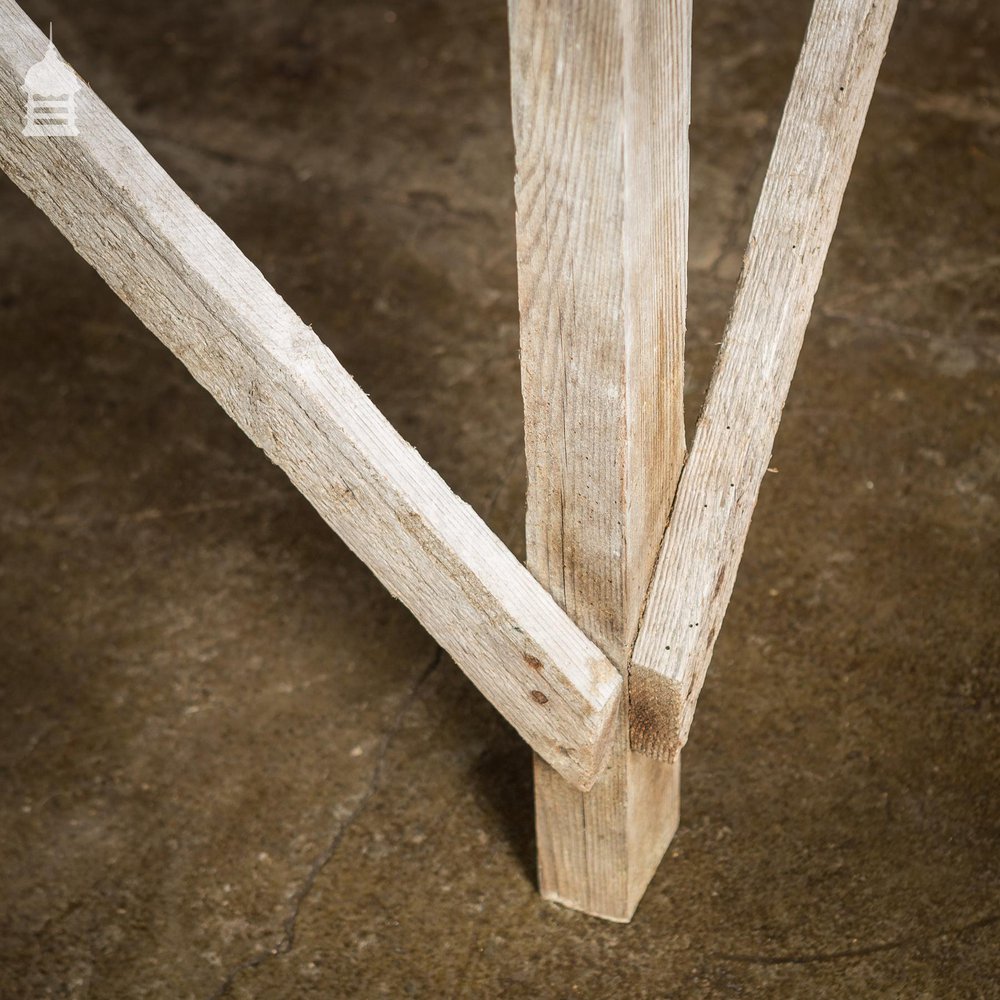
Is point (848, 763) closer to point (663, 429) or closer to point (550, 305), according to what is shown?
point (663, 429)

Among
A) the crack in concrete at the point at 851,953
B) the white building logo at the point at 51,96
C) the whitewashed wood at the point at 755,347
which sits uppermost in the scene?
the white building logo at the point at 51,96

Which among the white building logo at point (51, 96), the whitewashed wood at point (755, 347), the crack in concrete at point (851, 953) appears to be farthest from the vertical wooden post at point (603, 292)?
the white building logo at point (51, 96)

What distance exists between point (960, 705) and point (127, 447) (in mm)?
2090

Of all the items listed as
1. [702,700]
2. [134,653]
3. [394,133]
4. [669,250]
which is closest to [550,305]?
[669,250]

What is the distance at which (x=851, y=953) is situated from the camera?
2199mm

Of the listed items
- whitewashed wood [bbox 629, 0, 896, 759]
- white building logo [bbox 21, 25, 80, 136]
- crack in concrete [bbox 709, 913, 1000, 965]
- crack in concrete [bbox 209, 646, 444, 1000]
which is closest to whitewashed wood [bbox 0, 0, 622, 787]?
white building logo [bbox 21, 25, 80, 136]

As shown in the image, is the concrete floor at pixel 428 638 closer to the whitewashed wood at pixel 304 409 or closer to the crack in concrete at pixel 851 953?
the crack in concrete at pixel 851 953

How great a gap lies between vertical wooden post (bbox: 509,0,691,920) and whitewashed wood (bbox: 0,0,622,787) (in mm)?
99

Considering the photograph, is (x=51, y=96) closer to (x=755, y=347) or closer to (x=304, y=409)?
(x=304, y=409)

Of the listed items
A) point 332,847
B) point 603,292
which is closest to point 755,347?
point 603,292

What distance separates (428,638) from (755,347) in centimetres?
128

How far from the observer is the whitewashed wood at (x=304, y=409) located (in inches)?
64.2

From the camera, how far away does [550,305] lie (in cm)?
155

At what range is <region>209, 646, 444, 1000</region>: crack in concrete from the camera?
2295 mm
